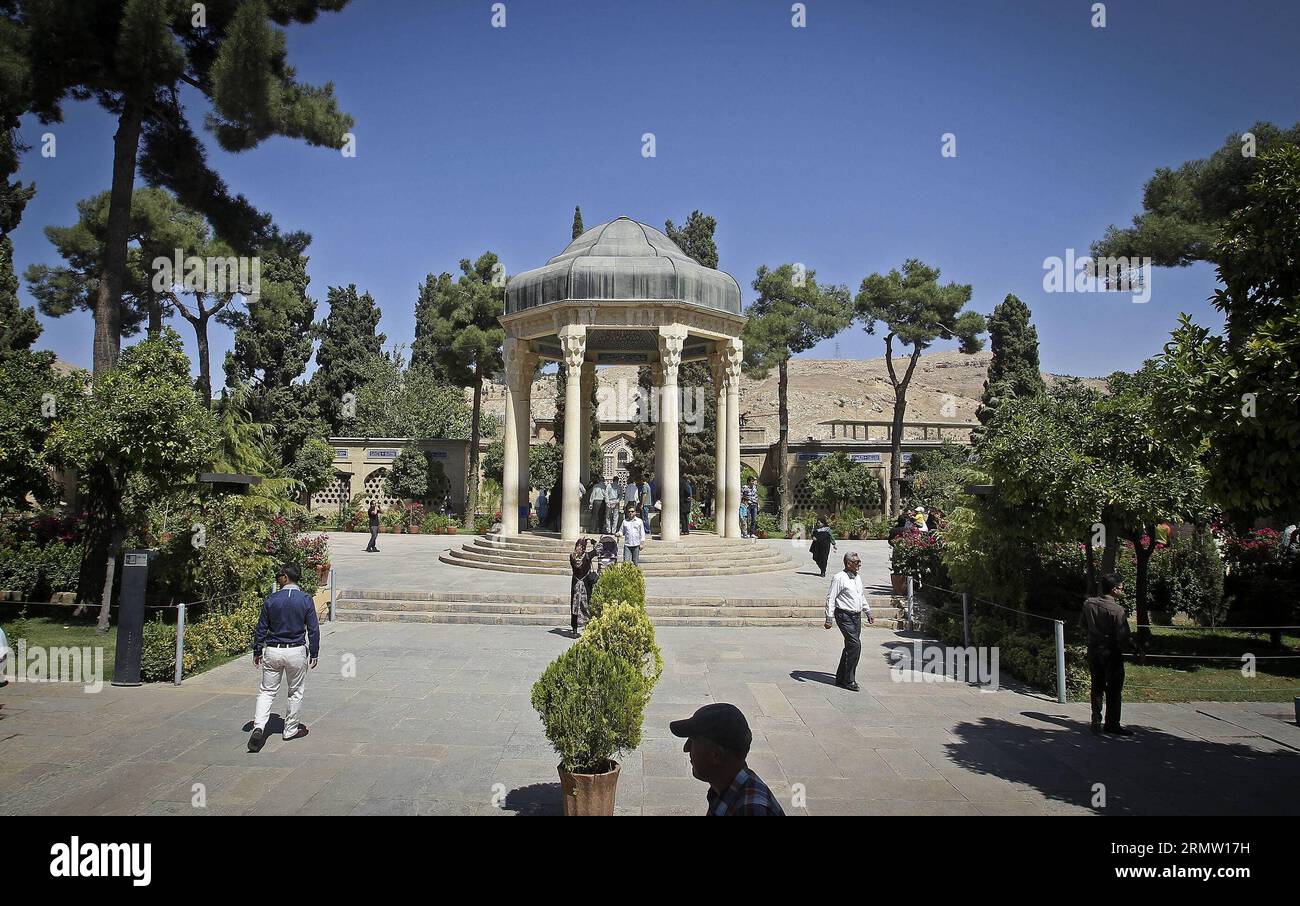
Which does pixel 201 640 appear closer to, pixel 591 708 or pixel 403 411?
pixel 591 708

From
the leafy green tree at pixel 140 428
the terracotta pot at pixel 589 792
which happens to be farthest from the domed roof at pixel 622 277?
the terracotta pot at pixel 589 792

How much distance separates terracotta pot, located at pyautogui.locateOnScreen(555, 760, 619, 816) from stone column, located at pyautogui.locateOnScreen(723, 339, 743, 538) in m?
16.3

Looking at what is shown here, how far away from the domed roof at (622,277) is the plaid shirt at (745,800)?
1684 centimetres

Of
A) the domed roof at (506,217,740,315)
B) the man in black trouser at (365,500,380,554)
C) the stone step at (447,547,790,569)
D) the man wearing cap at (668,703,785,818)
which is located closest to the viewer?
the man wearing cap at (668,703,785,818)

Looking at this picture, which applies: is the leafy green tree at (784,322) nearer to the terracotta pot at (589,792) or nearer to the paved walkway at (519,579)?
the paved walkway at (519,579)

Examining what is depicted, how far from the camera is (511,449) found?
21016 millimetres

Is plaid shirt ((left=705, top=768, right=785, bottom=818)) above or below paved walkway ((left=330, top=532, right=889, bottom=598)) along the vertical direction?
above

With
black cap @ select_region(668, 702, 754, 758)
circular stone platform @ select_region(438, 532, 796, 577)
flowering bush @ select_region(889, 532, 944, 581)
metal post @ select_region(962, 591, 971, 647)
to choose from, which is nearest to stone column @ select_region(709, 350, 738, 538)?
circular stone platform @ select_region(438, 532, 796, 577)

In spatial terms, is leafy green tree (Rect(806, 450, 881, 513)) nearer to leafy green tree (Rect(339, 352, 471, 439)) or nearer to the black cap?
leafy green tree (Rect(339, 352, 471, 439))

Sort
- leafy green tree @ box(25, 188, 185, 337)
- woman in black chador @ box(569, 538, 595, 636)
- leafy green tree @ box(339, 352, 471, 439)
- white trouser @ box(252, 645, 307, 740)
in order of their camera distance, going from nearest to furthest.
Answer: white trouser @ box(252, 645, 307, 740) < woman in black chador @ box(569, 538, 595, 636) < leafy green tree @ box(25, 188, 185, 337) < leafy green tree @ box(339, 352, 471, 439)

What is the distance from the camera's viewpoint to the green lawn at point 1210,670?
969cm

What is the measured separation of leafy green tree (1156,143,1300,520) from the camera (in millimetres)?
5707
